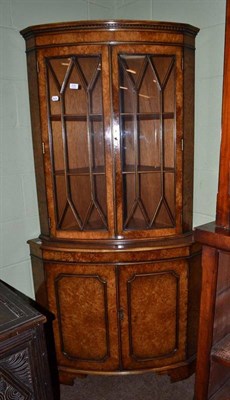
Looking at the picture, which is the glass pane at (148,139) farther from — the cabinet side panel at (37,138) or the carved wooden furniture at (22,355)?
the carved wooden furniture at (22,355)

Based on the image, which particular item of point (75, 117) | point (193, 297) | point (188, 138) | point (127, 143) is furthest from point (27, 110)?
point (193, 297)

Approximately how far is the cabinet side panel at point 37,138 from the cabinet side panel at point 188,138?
31.2 inches

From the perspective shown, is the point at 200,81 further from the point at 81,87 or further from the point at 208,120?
the point at 81,87

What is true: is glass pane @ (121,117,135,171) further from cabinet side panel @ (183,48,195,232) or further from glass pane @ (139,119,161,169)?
cabinet side panel @ (183,48,195,232)

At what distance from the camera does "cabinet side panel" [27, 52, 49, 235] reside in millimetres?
1812

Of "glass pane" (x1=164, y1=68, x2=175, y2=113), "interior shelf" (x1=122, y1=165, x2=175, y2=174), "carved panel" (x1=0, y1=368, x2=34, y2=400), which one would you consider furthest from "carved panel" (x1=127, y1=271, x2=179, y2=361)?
"glass pane" (x1=164, y1=68, x2=175, y2=113)

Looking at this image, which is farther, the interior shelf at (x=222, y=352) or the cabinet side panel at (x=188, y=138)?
the cabinet side panel at (x=188, y=138)

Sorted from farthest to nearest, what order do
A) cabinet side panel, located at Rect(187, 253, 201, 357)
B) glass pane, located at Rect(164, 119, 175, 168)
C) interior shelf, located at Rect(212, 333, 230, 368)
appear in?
cabinet side panel, located at Rect(187, 253, 201, 357), glass pane, located at Rect(164, 119, 175, 168), interior shelf, located at Rect(212, 333, 230, 368)

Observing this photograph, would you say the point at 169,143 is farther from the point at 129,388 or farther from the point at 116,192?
the point at 129,388

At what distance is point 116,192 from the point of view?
72.1 inches

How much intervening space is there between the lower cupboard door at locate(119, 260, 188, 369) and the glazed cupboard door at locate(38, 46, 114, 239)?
330 millimetres

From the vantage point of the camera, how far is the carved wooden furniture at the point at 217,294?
1.06 metres

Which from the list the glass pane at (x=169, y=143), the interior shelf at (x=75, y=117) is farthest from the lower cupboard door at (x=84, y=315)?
the interior shelf at (x=75, y=117)

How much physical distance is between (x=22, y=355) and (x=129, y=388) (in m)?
1.10
